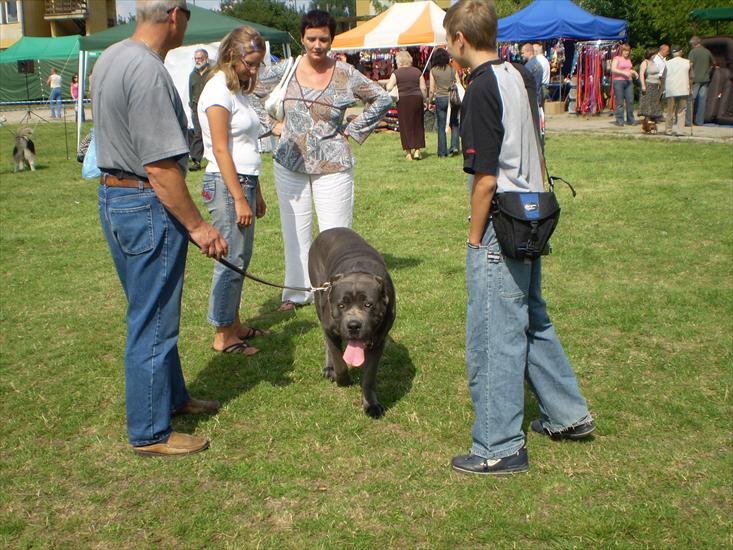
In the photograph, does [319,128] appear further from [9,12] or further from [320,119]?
[9,12]

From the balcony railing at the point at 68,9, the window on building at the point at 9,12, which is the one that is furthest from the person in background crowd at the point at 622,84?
the window on building at the point at 9,12

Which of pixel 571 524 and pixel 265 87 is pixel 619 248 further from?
pixel 571 524

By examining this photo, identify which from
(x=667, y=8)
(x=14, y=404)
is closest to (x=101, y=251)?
(x=14, y=404)

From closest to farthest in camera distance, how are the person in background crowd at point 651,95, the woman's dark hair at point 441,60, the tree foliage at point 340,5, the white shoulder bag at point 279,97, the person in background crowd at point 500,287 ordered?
the person in background crowd at point 500,287, the white shoulder bag at point 279,97, the woman's dark hair at point 441,60, the person in background crowd at point 651,95, the tree foliage at point 340,5

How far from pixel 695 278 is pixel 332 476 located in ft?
15.1

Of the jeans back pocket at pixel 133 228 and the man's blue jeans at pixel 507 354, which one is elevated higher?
the jeans back pocket at pixel 133 228

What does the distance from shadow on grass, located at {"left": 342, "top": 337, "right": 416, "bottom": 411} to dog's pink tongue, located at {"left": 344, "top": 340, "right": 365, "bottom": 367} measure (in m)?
0.53

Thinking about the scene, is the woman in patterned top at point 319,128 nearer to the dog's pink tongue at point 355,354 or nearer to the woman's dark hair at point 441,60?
the dog's pink tongue at point 355,354

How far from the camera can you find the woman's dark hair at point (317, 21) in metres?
5.73

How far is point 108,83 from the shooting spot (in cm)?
355

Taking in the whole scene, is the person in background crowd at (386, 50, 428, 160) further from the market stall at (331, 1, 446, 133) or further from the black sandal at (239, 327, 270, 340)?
the black sandal at (239, 327, 270, 340)

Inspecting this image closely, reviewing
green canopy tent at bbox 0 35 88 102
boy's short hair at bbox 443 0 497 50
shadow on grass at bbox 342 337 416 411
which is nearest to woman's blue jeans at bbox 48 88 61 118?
green canopy tent at bbox 0 35 88 102

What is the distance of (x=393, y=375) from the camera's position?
5176mm

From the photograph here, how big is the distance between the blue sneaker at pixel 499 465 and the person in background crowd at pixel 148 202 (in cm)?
148
